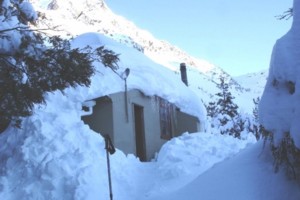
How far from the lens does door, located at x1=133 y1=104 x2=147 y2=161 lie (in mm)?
16891

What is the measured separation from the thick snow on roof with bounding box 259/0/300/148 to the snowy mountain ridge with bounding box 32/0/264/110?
198ft

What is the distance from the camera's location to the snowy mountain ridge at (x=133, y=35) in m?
81.1

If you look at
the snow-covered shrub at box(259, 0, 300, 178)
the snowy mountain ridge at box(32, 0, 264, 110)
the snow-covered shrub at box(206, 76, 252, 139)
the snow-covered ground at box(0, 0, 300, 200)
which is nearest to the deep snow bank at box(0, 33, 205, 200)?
the snow-covered ground at box(0, 0, 300, 200)

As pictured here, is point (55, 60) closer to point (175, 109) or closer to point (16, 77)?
point (16, 77)

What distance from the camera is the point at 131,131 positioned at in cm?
1598

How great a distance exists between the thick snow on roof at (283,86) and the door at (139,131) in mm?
11656

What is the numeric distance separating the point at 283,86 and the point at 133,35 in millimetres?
103599

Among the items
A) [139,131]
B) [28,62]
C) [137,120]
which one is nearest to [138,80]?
[137,120]

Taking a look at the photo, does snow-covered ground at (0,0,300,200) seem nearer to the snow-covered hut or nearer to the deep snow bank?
the deep snow bank

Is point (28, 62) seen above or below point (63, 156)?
above

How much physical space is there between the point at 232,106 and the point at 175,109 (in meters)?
23.1

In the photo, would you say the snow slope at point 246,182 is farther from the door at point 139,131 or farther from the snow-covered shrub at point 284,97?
the door at point 139,131

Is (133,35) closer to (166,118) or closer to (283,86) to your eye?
(166,118)

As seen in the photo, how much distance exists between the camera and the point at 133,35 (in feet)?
353
